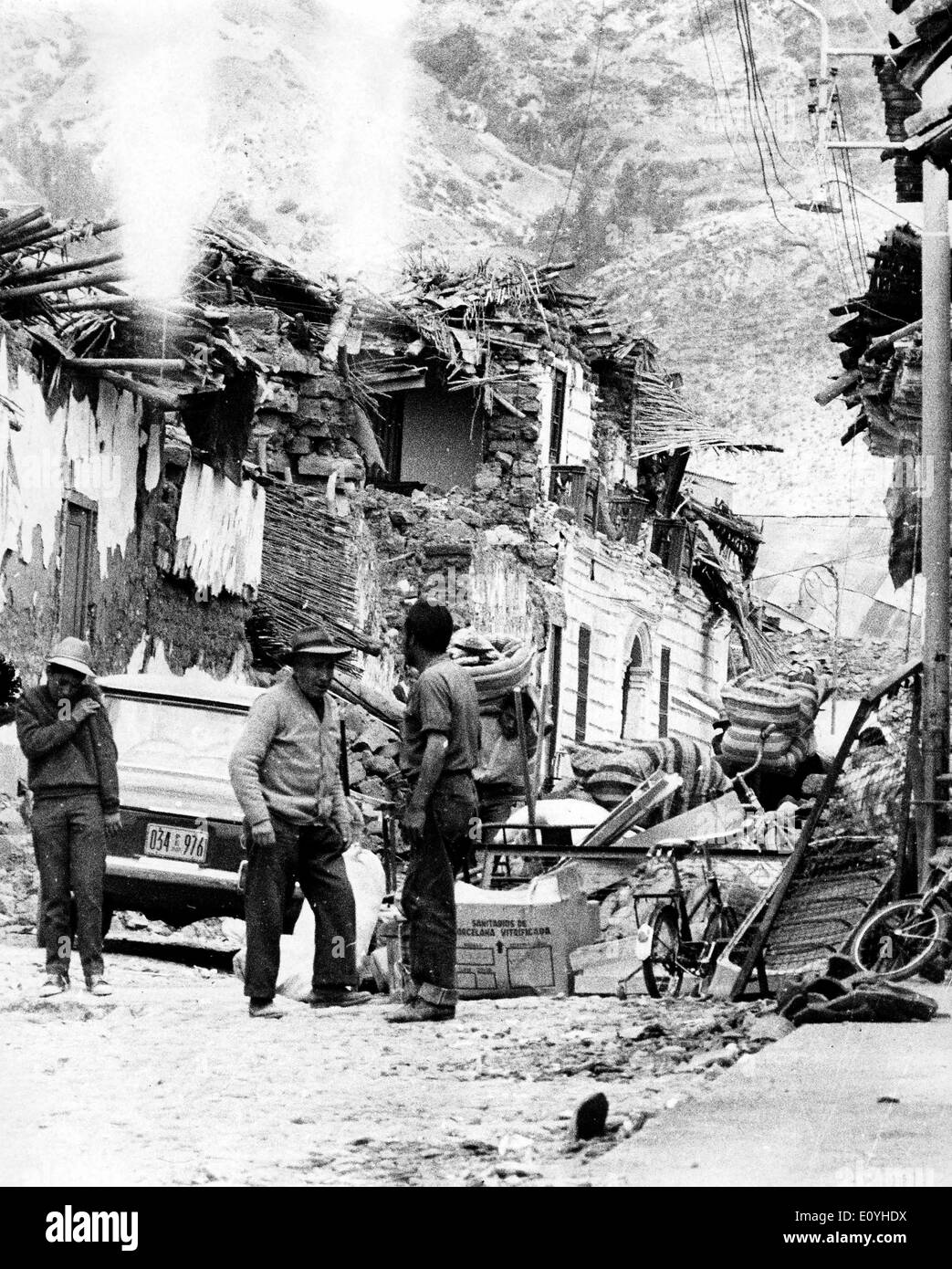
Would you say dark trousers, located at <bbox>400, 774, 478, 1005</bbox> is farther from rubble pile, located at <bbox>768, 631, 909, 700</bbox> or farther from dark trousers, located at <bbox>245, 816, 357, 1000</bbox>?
rubble pile, located at <bbox>768, 631, 909, 700</bbox>

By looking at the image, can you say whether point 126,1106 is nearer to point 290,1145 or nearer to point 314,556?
point 290,1145

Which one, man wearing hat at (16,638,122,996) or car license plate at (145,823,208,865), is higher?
man wearing hat at (16,638,122,996)

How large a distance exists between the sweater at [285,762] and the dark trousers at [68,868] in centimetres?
89

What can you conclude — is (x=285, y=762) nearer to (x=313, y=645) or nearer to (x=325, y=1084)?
(x=313, y=645)

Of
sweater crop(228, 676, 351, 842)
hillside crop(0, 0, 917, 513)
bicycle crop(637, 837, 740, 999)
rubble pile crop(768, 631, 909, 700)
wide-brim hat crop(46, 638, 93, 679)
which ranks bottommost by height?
rubble pile crop(768, 631, 909, 700)

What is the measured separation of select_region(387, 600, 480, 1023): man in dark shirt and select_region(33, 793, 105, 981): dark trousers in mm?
1740

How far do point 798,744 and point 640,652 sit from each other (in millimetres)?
15456

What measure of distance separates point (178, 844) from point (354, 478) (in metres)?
20.4

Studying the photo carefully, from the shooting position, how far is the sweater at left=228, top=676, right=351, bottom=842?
10.7m

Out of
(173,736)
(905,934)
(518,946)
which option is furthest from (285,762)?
(173,736)

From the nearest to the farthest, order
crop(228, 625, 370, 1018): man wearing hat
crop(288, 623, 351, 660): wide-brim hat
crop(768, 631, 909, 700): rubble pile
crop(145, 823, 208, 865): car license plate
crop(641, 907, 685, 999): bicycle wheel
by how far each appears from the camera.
A: crop(228, 625, 370, 1018): man wearing hat, crop(288, 623, 351, 660): wide-brim hat, crop(641, 907, 685, 999): bicycle wheel, crop(145, 823, 208, 865): car license plate, crop(768, 631, 909, 700): rubble pile

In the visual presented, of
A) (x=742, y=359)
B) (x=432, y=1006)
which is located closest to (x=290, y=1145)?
(x=432, y=1006)

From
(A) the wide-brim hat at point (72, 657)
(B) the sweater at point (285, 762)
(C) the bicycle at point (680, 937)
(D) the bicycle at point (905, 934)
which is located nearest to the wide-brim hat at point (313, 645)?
(B) the sweater at point (285, 762)

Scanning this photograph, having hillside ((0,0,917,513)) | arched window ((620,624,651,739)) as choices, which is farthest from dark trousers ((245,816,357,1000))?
hillside ((0,0,917,513))
